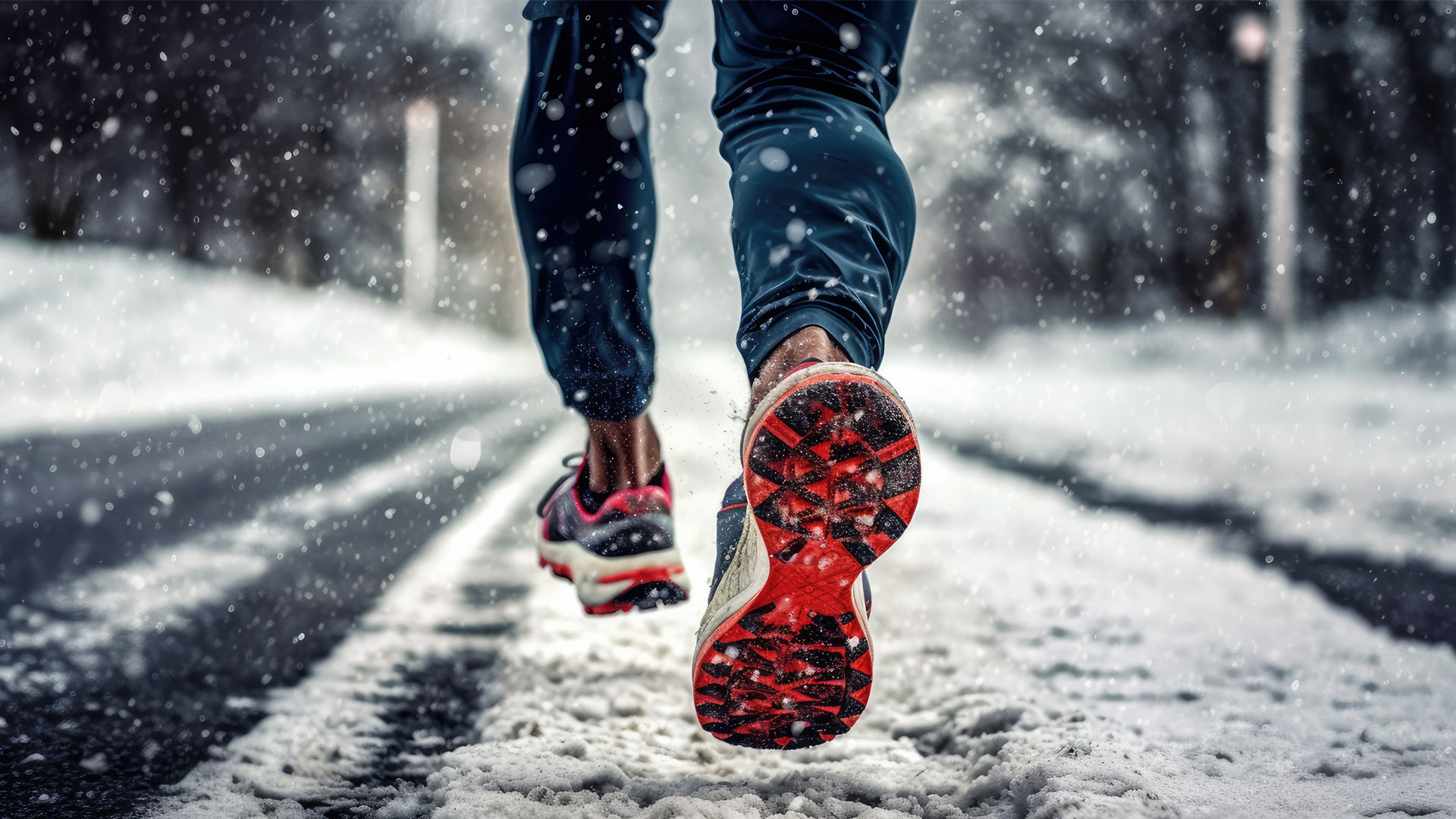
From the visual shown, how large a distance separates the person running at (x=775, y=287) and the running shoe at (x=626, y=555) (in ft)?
0.69

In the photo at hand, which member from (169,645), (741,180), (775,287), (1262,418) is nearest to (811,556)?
(775,287)

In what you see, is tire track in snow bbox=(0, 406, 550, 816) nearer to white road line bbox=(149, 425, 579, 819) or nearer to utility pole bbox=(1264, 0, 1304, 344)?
white road line bbox=(149, 425, 579, 819)

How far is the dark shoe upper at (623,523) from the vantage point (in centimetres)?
164

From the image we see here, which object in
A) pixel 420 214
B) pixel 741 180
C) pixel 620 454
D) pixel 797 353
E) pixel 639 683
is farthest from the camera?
pixel 420 214

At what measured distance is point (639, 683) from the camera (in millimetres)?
1553

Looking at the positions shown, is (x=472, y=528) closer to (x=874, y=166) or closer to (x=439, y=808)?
(x=439, y=808)

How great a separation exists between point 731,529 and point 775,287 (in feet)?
1.14

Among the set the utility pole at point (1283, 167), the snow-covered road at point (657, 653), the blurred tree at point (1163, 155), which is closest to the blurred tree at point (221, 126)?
the snow-covered road at point (657, 653)

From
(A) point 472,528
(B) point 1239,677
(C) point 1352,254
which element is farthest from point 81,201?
(C) point 1352,254

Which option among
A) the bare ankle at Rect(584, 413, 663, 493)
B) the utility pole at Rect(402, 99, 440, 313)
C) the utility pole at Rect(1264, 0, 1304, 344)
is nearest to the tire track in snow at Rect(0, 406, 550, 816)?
the bare ankle at Rect(584, 413, 663, 493)

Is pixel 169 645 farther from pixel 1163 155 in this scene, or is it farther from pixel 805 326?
pixel 1163 155

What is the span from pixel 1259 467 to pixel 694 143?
145 inches

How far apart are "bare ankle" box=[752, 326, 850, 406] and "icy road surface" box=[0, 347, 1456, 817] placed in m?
0.22

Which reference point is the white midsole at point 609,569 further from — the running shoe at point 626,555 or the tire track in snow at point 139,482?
the tire track in snow at point 139,482
